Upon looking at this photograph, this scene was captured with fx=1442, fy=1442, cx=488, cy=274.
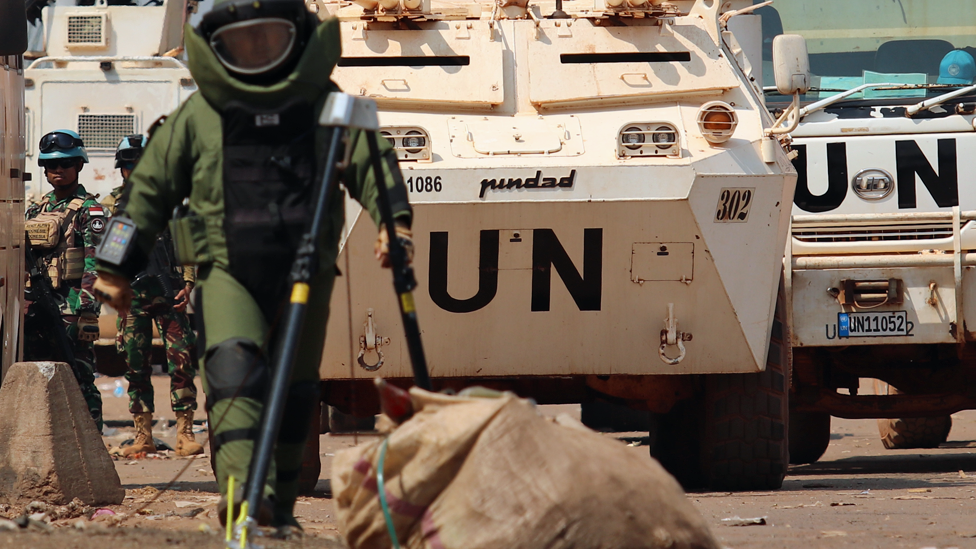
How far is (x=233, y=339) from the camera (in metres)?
4.00

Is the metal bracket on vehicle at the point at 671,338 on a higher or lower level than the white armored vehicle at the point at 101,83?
lower

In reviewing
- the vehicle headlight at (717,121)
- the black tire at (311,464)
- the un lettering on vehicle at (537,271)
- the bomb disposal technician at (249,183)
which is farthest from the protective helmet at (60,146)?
the bomb disposal technician at (249,183)

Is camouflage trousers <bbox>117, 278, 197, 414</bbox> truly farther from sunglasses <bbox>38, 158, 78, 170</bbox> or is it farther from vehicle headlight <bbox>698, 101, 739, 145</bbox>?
vehicle headlight <bbox>698, 101, 739, 145</bbox>

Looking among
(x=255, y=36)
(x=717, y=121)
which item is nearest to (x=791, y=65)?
(x=717, y=121)

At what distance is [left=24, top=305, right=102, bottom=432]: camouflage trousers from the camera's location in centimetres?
818

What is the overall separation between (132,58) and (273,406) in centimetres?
871

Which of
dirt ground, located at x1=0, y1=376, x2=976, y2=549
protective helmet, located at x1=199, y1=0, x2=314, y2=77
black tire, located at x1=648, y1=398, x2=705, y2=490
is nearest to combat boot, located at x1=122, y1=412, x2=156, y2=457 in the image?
dirt ground, located at x1=0, y1=376, x2=976, y2=549

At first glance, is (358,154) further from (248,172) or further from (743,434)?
(743,434)

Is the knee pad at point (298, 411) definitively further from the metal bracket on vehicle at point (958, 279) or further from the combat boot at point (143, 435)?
the combat boot at point (143, 435)

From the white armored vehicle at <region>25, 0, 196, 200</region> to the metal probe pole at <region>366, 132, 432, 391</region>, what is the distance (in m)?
7.83

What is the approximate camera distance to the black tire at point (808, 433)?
30.3 feet

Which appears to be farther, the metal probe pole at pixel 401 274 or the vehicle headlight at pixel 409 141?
the vehicle headlight at pixel 409 141

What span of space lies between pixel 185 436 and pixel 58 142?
196 cm

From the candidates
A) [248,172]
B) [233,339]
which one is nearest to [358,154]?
[248,172]
